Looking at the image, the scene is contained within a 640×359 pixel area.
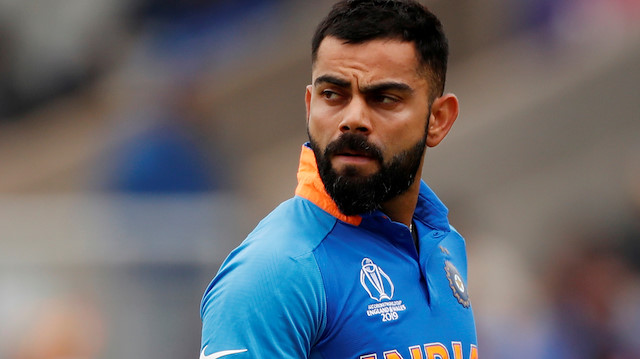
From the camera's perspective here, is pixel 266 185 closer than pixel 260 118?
Yes

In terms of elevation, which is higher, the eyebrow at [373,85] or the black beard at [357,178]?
the eyebrow at [373,85]

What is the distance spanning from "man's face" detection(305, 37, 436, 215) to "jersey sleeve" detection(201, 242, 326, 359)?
0.30 meters

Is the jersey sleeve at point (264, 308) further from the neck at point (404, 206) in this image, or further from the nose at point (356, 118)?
the neck at point (404, 206)

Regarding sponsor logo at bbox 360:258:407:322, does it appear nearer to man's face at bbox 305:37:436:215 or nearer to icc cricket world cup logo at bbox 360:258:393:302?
icc cricket world cup logo at bbox 360:258:393:302

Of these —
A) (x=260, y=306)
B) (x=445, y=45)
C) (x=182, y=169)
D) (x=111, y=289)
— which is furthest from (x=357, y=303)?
(x=182, y=169)

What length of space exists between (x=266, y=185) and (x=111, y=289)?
2822 mm

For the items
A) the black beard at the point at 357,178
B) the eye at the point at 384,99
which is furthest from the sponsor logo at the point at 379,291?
the eye at the point at 384,99

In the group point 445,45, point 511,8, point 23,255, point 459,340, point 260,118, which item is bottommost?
point 459,340

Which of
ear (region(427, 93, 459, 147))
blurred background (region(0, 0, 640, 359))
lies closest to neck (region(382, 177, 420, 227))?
ear (region(427, 93, 459, 147))

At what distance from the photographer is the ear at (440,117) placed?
265 centimetres

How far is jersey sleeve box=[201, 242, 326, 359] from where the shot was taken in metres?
2.10

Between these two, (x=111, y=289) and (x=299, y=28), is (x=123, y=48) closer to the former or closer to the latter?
(x=299, y=28)

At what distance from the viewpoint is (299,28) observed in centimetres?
954

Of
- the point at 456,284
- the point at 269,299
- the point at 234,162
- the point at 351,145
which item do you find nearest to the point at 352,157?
the point at 351,145
